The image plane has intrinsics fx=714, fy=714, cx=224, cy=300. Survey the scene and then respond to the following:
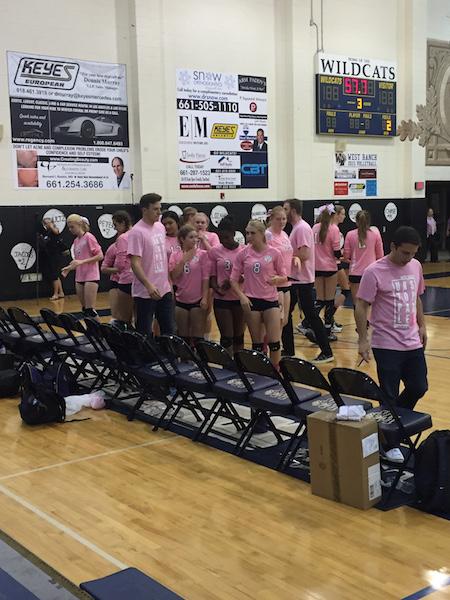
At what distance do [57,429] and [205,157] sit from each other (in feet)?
35.5

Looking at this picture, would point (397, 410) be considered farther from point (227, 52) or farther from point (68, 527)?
point (227, 52)

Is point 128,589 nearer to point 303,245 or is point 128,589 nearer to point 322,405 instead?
point 322,405

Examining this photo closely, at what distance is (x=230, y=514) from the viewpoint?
412 centimetres

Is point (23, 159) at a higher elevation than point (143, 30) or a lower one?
lower

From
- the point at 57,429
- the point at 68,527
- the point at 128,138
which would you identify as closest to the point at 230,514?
the point at 68,527

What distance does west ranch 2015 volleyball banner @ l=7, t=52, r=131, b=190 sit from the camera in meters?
13.6

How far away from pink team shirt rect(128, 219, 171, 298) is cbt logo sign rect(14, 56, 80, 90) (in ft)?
27.5

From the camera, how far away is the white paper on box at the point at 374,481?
4066 millimetres

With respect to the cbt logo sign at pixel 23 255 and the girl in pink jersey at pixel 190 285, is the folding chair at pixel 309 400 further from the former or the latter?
the cbt logo sign at pixel 23 255

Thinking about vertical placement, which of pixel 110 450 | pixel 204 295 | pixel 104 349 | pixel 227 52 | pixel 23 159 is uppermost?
pixel 227 52

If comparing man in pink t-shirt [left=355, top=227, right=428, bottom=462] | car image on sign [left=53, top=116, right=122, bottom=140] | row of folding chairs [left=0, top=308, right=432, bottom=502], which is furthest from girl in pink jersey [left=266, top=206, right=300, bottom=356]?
car image on sign [left=53, top=116, right=122, bottom=140]

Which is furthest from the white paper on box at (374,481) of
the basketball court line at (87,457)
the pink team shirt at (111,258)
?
the pink team shirt at (111,258)

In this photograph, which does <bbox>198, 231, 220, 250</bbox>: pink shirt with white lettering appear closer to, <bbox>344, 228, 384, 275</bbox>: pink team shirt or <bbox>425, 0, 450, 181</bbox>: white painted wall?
<bbox>344, 228, 384, 275</bbox>: pink team shirt

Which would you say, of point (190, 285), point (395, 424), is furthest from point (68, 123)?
point (395, 424)
